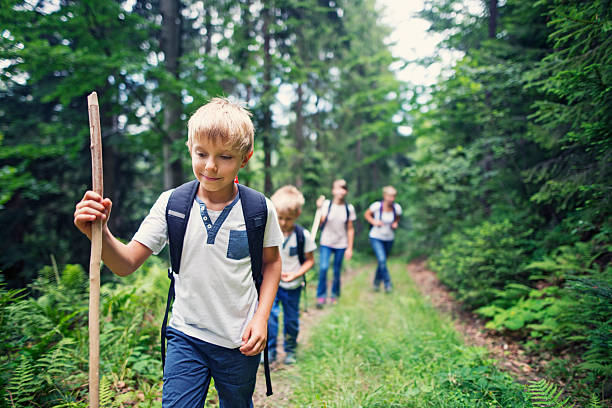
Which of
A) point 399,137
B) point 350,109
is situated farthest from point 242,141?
point 399,137

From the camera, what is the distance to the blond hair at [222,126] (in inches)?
65.8

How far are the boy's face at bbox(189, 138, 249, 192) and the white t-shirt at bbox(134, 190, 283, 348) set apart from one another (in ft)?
0.68

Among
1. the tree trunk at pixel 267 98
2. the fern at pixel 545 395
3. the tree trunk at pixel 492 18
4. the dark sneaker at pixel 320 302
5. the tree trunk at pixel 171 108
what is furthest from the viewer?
the tree trunk at pixel 267 98

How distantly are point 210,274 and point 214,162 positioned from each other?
0.63 m

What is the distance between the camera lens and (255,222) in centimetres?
189

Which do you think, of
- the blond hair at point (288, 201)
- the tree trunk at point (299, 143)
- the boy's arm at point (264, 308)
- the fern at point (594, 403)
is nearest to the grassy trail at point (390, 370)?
the fern at point (594, 403)

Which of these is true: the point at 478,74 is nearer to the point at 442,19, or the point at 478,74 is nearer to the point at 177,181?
the point at 442,19

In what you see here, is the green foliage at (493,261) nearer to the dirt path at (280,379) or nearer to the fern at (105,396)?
the dirt path at (280,379)

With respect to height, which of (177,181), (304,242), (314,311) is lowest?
(314,311)

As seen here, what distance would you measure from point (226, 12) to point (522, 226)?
9368 millimetres

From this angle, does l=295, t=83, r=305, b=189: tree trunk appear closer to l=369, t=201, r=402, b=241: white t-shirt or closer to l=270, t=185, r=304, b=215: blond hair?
l=369, t=201, r=402, b=241: white t-shirt

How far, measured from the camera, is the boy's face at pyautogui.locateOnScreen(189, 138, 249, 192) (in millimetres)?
1700

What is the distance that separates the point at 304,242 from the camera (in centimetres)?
397

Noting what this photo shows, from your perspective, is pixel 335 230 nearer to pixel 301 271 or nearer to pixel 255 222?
pixel 301 271
